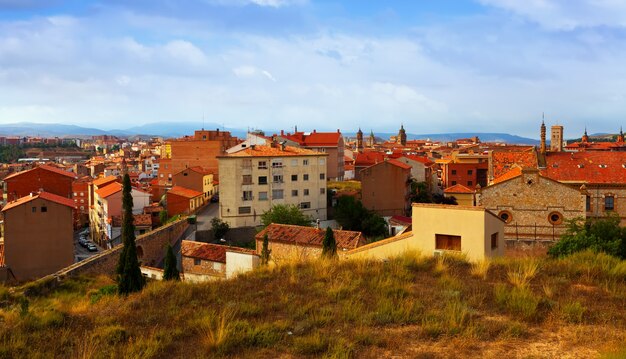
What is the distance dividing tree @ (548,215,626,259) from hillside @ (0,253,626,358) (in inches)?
333

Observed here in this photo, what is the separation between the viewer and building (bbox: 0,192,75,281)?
102 feet

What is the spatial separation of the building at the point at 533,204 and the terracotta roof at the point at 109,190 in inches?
1345

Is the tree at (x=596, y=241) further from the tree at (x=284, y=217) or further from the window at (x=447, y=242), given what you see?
the tree at (x=284, y=217)

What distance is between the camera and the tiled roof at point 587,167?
102 ft

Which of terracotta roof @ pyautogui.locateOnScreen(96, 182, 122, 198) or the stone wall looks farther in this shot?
terracotta roof @ pyautogui.locateOnScreen(96, 182, 122, 198)

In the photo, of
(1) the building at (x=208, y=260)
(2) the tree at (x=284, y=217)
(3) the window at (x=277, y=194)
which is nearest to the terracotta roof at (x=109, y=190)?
(3) the window at (x=277, y=194)

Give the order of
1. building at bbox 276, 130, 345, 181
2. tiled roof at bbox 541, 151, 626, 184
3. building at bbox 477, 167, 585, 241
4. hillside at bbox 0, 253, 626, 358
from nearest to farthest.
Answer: hillside at bbox 0, 253, 626, 358 → building at bbox 477, 167, 585, 241 → tiled roof at bbox 541, 151, 626, 184 → building at bbox 276, 130, 345, 181

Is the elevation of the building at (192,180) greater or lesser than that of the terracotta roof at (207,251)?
greater

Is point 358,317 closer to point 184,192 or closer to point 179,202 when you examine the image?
point 179,202

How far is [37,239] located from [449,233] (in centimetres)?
2696

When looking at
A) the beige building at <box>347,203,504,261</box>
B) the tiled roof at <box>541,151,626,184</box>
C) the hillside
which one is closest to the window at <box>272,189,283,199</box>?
the tiled roof at <box>541,151,626,184</box>

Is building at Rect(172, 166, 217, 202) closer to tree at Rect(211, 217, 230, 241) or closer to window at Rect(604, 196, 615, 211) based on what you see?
tree at Rect(211, 217, 230, 241)

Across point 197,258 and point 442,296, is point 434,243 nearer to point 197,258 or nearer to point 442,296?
point 442,296

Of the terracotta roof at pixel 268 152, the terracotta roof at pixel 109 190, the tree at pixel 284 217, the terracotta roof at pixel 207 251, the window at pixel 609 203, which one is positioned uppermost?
the terracotta roof at pixel 268 152
